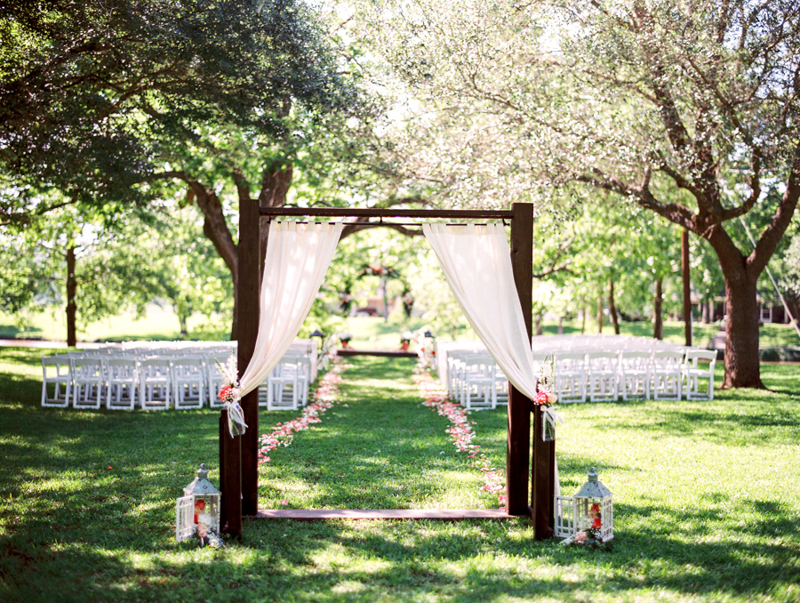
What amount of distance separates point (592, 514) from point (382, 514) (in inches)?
69.0

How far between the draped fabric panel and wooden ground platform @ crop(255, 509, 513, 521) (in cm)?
119

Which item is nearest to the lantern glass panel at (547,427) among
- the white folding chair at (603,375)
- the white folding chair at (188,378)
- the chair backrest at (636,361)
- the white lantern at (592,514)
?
the white lantern at (592,514)

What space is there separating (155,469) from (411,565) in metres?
3.76

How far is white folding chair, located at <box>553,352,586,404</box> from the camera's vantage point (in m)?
12.5

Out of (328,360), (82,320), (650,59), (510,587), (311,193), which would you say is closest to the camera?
(510,587)

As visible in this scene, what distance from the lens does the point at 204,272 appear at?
21719 millimetres

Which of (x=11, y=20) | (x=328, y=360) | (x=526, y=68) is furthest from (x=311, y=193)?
(x=11, y=20)

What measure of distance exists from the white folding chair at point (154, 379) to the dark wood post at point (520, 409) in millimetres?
7319

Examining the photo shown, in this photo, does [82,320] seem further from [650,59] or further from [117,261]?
[650,59]

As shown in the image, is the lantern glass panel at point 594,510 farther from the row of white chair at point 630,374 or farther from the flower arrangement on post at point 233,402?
the row of white chair at point 630,374

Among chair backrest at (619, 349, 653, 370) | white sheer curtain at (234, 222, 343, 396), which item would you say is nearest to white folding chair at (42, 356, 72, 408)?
white sheer curtain at (234, 222, 343, 396)

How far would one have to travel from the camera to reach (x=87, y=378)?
1182 centimetres

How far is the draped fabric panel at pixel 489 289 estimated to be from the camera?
18.7 ft

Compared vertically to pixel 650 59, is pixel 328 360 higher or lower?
lower
